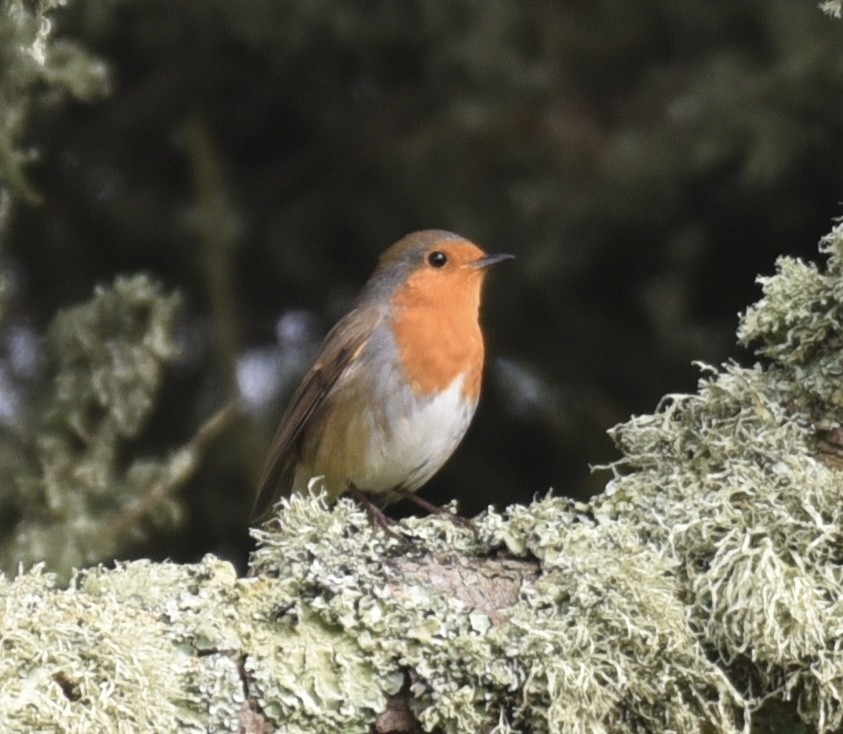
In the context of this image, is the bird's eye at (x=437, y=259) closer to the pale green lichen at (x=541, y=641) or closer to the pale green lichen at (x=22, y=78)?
the pale green lichen at (x=22, y=78)

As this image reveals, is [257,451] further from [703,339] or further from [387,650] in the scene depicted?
[387,650]

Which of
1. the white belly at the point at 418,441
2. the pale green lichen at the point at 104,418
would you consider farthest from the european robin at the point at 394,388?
the pale green lichen at the point at 104,418

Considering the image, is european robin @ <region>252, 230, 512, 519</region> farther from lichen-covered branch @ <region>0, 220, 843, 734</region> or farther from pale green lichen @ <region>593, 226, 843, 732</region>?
lichen-covered branch @ <region>0, 220, 843, 734</region>

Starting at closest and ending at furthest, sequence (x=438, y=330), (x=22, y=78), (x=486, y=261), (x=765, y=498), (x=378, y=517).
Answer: (x=765, y=498) → (x=378, y=517) → (x=22, y=78) → (x=438, y=330) → (x=486, y=261)

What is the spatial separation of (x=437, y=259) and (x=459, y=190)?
0.92 metres

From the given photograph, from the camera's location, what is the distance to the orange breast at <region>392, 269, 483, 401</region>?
4.76 meters

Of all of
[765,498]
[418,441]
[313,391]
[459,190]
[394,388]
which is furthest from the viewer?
[459,190]

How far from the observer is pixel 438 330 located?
4.88 meters

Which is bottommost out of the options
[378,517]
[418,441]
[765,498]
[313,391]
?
[765,498]

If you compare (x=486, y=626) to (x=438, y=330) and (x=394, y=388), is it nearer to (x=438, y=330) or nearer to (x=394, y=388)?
(x=394, y=388)

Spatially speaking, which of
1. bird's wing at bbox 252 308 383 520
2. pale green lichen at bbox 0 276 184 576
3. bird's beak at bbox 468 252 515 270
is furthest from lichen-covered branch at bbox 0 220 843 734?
bird's beak at bbox 468 252 515 270

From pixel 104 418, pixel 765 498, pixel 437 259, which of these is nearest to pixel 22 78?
pixel 104 418

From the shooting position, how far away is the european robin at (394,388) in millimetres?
4707

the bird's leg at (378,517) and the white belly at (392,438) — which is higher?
the white belly at (392,438)
